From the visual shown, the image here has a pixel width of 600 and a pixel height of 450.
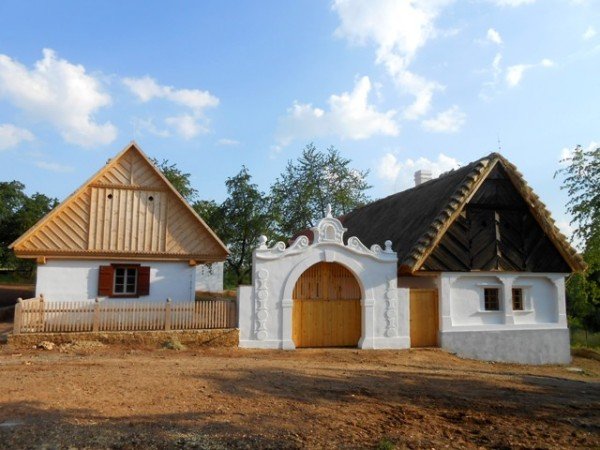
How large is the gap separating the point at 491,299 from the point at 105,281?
14.0m

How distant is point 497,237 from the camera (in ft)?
59.9

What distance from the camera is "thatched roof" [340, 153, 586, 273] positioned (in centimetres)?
1717

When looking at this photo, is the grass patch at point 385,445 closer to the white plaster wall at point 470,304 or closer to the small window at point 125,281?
the white plaster wall at point 470,304

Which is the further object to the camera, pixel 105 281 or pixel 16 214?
pixel 16 214

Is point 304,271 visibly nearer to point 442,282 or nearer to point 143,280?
point 442,282

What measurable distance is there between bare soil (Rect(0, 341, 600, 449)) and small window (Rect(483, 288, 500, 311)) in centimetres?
451

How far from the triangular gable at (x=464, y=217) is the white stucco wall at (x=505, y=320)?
3.40 feet

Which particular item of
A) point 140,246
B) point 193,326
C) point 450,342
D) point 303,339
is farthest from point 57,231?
point 450,342

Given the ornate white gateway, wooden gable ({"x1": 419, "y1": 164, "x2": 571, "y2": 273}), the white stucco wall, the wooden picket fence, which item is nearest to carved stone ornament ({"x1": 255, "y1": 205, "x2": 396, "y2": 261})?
the ornate white gateway

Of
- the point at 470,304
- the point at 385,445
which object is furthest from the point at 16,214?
the point at 385,445

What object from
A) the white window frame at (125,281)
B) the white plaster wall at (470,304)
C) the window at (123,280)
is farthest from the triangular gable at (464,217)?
the white window frame at (125,281)

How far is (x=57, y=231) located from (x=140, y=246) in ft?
9.13

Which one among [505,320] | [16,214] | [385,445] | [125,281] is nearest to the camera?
[385,445]

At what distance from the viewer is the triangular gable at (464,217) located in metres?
17.0
